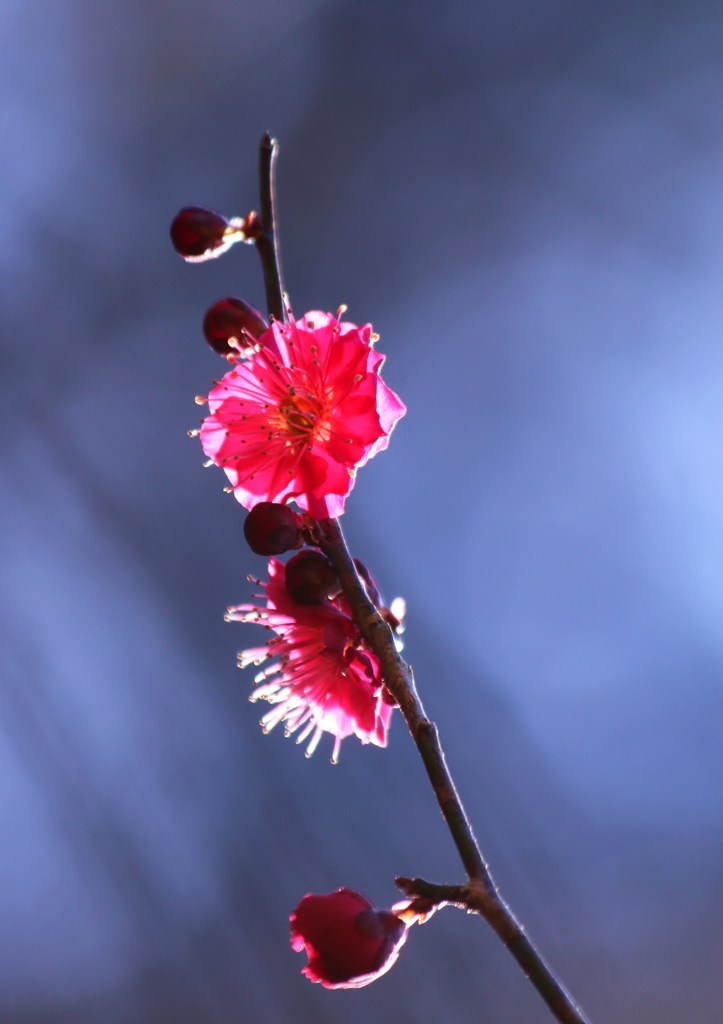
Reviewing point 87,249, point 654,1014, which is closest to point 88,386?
point 87,249

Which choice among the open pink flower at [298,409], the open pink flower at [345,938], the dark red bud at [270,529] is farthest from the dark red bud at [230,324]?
the open pink flower at [345,938]

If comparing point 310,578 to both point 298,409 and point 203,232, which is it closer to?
point 298,409

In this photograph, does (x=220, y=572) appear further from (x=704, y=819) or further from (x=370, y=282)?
(x=704, y=819)

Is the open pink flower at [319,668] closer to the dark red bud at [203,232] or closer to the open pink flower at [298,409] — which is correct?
the open pink flower at [298,409]

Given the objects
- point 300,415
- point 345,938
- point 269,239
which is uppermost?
point 269,239

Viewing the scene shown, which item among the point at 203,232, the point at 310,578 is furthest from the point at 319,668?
the point at 203,232

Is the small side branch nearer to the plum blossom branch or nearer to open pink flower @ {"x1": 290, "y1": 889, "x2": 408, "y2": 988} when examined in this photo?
the plum blossom branch

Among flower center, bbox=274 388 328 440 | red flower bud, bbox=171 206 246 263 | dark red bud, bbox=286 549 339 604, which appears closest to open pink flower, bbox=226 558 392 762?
dark red bud, bbox=286 549 339 604
